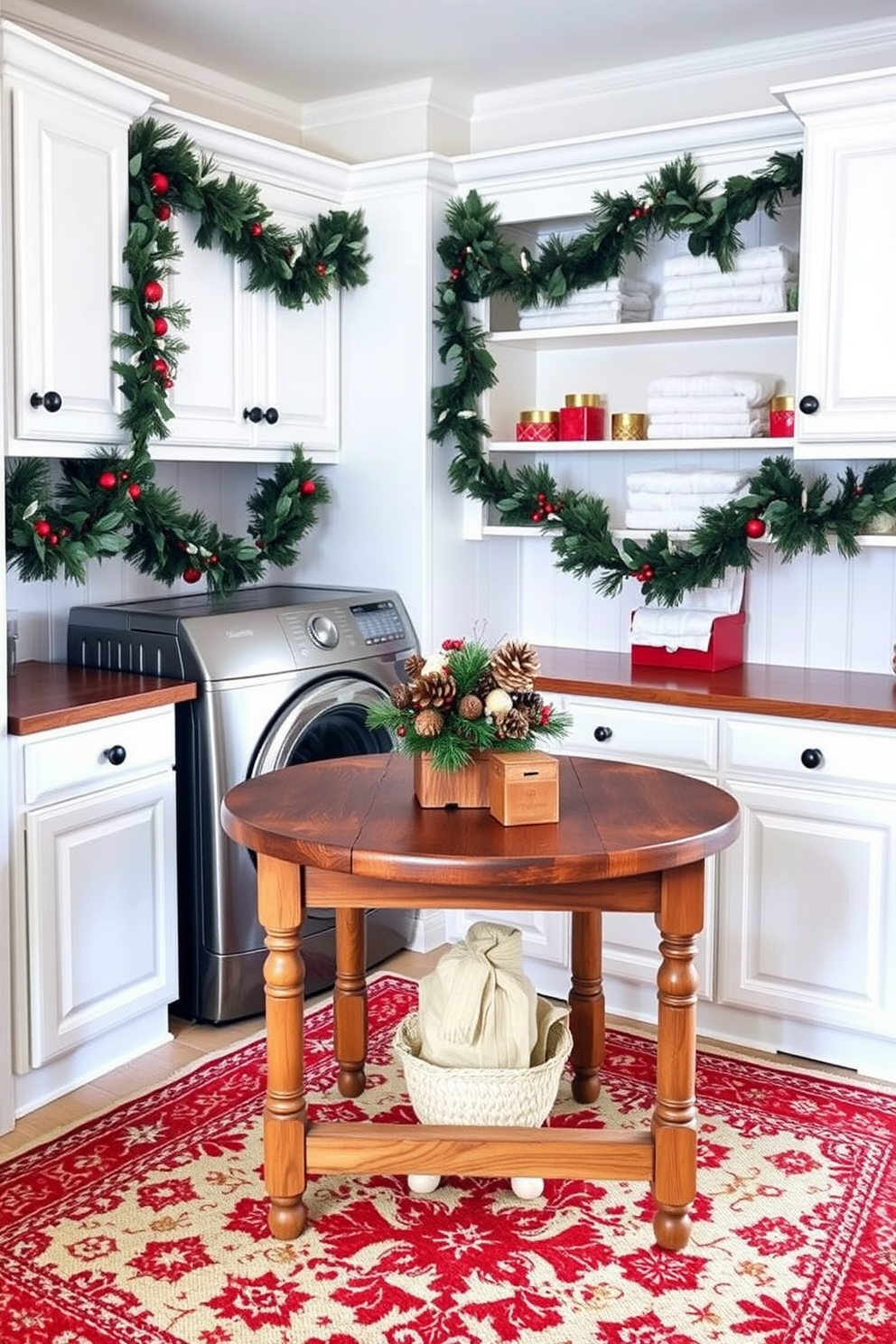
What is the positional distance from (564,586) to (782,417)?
37.4 inches

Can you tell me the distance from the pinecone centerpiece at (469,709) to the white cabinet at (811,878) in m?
0.94

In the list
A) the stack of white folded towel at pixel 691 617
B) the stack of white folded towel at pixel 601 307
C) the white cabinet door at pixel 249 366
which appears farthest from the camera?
the stack of white folded towel at pixel 601 307

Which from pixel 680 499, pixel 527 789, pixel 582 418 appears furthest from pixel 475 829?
pixel 582 418

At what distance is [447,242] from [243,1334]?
2911 millimetres

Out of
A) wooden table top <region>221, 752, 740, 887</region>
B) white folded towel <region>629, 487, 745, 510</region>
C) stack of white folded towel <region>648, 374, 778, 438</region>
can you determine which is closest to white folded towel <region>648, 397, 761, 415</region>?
stack of white folded towel <region>648, 374, 778, 438</region>

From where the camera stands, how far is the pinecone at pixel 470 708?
97.8 inches

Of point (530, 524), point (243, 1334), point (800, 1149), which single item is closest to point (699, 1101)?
point (800, 1149)

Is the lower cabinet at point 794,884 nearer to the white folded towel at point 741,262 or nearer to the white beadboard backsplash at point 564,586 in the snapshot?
the white beadboard backsplash at point 564,586

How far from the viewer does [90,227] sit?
3.16 m

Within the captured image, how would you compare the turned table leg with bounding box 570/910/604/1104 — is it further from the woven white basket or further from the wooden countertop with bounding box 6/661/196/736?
the wooden countertop with bounding box 6/661/196/736

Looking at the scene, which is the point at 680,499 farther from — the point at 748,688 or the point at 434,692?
the point at 434,692

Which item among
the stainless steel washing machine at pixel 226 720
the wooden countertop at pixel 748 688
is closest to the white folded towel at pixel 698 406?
the wooden countertop at pixel 748 688

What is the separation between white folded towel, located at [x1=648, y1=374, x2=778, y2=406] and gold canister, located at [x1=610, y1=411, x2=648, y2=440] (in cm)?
10

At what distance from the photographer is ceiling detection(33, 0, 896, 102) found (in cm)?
340
